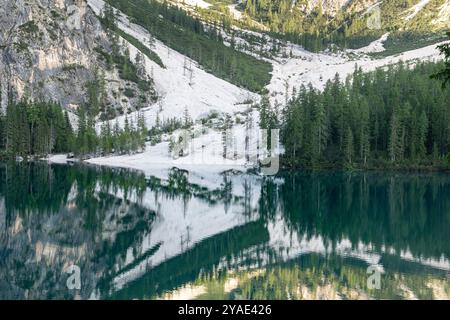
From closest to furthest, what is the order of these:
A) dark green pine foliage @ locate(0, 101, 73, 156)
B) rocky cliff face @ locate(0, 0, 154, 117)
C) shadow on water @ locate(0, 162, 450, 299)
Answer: shadow on water @ locate(0, 162, 450, 299) < dark green pine foliage @ locate(0, 101, 73, 156) < rocky cliff face @ locate(0, 0, 154, 117)

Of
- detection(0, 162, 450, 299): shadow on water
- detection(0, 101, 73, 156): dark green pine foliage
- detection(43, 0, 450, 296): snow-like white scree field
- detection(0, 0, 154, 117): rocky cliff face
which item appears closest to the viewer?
detection(0, 162, 450, 299): shadow on water

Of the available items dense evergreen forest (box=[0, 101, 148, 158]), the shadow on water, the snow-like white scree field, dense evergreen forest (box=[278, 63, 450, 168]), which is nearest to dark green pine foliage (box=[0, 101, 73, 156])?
dense evergreen forest (box=[0, 101, 148, 158])

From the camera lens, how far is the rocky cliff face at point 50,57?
6713 inches

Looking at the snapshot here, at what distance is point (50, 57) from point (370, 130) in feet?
372

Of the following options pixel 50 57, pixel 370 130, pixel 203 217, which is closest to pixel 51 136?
pixel 50 57

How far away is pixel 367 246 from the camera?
148 ft

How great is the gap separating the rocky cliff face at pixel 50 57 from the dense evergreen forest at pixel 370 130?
265 ft

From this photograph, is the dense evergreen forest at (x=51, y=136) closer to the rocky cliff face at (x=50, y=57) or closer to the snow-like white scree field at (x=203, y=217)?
the snow-like white scree field at (x=203, y=217)

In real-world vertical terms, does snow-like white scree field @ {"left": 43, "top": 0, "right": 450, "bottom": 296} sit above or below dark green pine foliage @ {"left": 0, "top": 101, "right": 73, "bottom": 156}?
below

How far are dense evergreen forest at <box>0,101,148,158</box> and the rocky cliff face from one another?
16.8 metres

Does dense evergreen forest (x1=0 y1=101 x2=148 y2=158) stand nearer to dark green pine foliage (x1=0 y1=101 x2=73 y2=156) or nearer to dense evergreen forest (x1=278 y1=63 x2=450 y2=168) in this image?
dark green pine foliage (x1=0 y1=101 x2=73 y2=156)

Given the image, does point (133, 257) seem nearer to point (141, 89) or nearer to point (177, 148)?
point (177, 148)

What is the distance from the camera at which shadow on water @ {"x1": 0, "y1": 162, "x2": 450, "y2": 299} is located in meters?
33.2

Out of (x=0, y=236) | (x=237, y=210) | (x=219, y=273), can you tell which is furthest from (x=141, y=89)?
(x=219, y=273)
